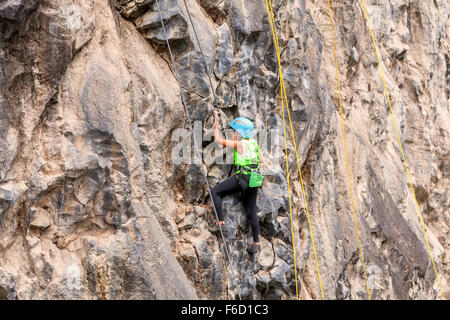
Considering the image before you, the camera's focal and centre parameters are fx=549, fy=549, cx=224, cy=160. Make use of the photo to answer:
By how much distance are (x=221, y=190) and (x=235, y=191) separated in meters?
0.26

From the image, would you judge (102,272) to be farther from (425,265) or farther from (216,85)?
(425,265)

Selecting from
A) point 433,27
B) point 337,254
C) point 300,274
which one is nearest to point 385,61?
point 433,27

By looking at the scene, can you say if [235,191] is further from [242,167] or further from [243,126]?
[243,126]

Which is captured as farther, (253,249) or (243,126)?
(253,249)

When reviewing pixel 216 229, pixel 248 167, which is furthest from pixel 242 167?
pixel 216 229

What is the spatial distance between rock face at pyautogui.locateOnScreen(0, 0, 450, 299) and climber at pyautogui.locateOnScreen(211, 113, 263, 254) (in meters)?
0.24

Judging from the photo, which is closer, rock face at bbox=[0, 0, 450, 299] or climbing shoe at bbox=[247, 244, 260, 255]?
rock face at bbox=[0, 0, 450, 299]

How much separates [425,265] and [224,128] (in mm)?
6832

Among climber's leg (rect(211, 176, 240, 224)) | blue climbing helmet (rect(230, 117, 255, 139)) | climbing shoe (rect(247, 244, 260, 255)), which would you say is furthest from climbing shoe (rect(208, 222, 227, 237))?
blue climbing helmet (rect(230, 117, 255, 139))

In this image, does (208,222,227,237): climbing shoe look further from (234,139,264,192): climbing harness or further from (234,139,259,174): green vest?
(234,139,259,174): green vest

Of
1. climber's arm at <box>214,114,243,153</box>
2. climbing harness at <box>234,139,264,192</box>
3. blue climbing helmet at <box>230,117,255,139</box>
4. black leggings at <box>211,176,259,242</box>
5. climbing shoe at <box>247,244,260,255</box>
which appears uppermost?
blue climbing helmet at <box>230,117,255,139</box>

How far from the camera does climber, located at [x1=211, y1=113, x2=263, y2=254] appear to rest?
319 inches

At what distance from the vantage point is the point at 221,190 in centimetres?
812

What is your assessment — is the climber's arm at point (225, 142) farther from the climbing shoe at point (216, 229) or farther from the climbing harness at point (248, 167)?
the climbing shoe at point (216, 229)
